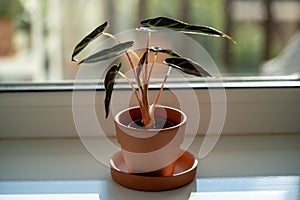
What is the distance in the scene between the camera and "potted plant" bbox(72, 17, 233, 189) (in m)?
0.75

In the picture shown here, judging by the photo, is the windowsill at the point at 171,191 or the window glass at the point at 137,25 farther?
the window glass at the point at 137,25

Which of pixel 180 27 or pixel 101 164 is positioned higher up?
pixel 180 27

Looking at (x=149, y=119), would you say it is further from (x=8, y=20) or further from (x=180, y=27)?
(x=8, y=20)

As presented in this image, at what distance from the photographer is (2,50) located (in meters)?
1.06

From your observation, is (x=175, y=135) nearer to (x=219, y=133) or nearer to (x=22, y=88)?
(x=219, y=133)

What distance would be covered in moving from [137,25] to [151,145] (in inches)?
14.2

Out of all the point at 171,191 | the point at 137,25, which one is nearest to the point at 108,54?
the point at 171,191

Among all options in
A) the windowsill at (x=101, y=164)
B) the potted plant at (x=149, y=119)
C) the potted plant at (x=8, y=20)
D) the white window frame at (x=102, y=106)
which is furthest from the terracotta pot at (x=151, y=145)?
the potted plant at (x=8, y=20)

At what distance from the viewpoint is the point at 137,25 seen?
1054mm

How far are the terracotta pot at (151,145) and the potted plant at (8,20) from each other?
362 mm

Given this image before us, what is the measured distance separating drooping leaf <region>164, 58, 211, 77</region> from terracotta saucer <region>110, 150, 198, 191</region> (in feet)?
0.58

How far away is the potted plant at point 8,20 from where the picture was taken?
104 cm

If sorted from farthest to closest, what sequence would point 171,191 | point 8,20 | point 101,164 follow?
point 8,20, point 101,164, point 171,191

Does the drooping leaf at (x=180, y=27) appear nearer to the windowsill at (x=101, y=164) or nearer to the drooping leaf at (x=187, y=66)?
the drooping leaf at (x=187, y=66)
